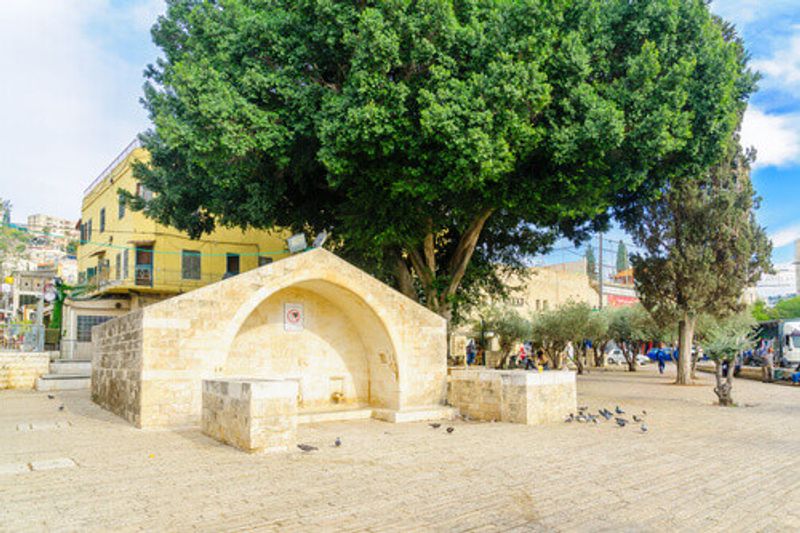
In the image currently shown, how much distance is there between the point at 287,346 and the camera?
44.7 feet

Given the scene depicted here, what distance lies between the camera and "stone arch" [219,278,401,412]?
517 inches

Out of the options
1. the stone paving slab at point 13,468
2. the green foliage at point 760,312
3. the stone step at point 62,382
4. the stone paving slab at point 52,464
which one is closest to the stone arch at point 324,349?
the stone paving slab at point 52,464

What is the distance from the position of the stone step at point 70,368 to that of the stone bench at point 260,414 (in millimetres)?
16970

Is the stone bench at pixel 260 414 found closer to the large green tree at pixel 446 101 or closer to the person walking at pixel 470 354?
the large green tree at pixel 446 101

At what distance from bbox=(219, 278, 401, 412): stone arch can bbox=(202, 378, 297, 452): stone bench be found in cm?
357

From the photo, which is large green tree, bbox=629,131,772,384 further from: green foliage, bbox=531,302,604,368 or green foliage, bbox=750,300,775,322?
green foliage, bbox=750,300,775,322

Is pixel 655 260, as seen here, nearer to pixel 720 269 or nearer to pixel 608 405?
pixel 720 269

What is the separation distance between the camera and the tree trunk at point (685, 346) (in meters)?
23.1

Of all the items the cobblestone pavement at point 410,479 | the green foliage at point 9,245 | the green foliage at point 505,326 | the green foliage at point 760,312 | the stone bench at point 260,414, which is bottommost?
the cobblestone pavement at point 410,479

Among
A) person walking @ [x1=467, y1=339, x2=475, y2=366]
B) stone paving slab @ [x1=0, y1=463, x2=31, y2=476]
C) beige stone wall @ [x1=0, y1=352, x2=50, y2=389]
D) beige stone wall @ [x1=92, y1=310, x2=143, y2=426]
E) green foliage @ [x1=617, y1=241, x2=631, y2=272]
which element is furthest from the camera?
green foliage @ [x1=617, y1=241, x2=631, y2=272]

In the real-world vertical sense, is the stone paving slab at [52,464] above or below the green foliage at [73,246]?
below

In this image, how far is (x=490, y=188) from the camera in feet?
49.5

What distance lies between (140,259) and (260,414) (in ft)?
75.2

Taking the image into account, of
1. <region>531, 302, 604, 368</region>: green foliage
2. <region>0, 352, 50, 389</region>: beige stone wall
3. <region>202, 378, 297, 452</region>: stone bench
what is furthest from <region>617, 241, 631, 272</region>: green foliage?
<region>202, 378, 297, 452</region>: stone bench
